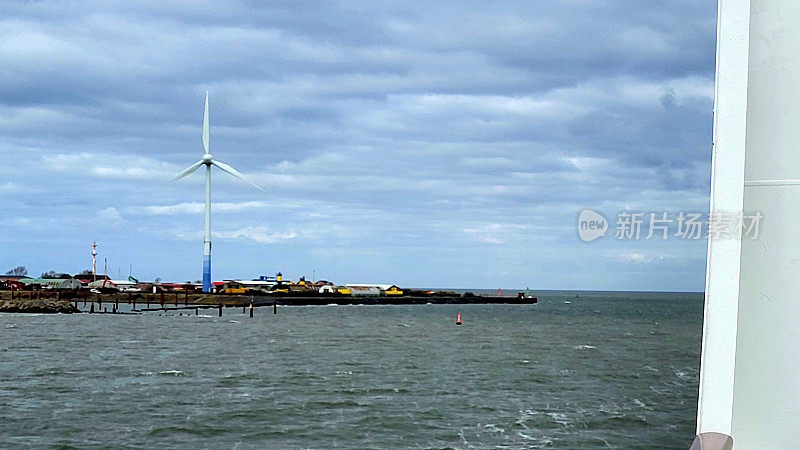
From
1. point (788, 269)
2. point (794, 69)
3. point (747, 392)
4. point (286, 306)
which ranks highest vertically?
point (794, 69)

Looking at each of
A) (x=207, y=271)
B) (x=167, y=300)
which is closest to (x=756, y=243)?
(x=207, y=271)

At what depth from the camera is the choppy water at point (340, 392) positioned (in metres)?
21.5

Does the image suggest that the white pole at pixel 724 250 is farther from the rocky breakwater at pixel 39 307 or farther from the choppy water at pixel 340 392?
the rocky breakwater at pixel 39 307

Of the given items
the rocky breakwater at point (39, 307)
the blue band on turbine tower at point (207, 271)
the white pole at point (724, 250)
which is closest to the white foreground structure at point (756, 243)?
the white pole at point (724, 250)

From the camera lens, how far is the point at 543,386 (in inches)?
1286

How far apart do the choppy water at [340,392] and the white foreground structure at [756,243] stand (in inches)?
636

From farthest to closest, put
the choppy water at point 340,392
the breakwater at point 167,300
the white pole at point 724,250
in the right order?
the breakwater at point 167,300 < the choppy water at point 340,392 < the white pole at point 724,250

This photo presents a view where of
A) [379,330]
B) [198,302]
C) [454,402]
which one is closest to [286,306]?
[198,302]

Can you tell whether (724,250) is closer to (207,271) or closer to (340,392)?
(340,392)

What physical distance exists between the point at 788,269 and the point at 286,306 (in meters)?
129

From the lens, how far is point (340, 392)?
96.2 feet

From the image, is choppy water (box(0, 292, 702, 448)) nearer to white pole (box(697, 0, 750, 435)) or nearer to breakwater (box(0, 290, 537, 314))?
white pole (box(697, 0, 750, 435))

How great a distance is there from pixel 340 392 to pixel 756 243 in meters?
25.6

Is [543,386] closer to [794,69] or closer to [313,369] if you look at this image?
[313,369]
